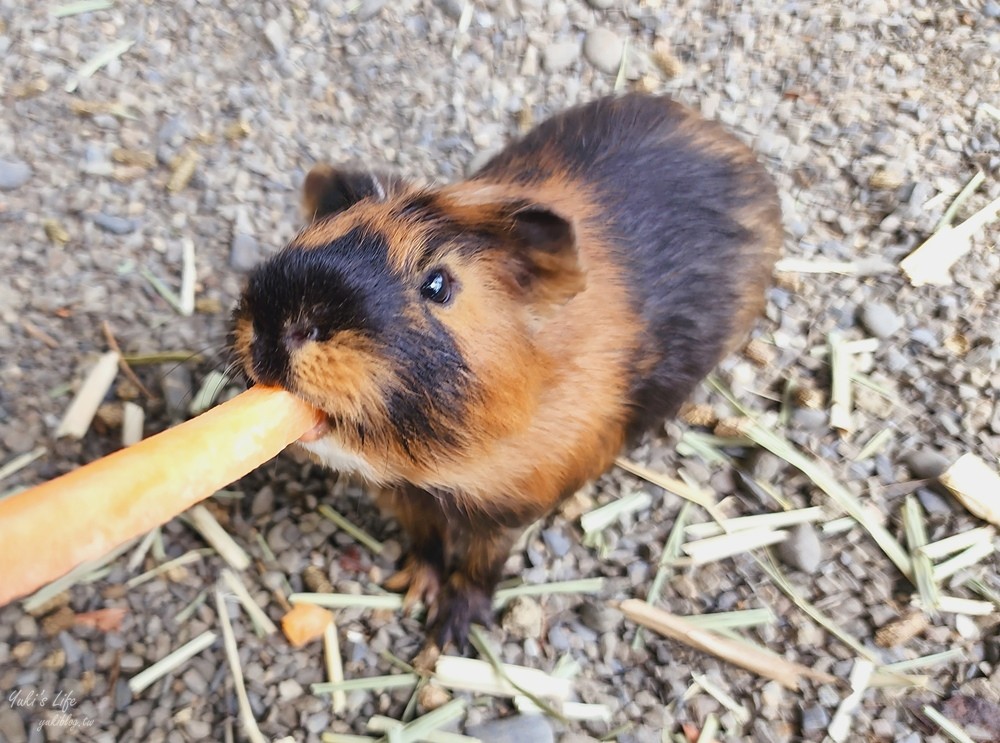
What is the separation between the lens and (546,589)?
2490 millimetres

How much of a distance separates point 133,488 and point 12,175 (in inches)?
78.3

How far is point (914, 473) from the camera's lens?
8.91ft

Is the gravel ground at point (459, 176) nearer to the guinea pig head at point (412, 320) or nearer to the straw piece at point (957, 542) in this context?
the straw piece at point (957, 542)

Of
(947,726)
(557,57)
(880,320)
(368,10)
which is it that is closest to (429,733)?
(947,726)

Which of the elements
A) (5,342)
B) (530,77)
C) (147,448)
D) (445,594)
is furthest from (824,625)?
(5,342)

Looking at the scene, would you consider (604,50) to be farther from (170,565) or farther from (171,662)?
(171,662)

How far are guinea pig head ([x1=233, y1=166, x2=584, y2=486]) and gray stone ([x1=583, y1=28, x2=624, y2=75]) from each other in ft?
6.21

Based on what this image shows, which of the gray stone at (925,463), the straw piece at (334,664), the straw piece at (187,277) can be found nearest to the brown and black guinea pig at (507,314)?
the straw piece at (334,664)

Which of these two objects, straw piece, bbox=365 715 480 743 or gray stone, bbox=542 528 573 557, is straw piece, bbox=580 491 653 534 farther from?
straw piece, bbox=365 715 480 743

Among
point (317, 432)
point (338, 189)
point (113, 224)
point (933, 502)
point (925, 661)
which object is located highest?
point (338, 189)

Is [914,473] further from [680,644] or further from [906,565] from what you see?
[680,644]

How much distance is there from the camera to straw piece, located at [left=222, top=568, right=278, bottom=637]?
7.65 ft

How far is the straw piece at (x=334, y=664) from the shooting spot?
88.9 inches

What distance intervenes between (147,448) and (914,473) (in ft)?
7.69
